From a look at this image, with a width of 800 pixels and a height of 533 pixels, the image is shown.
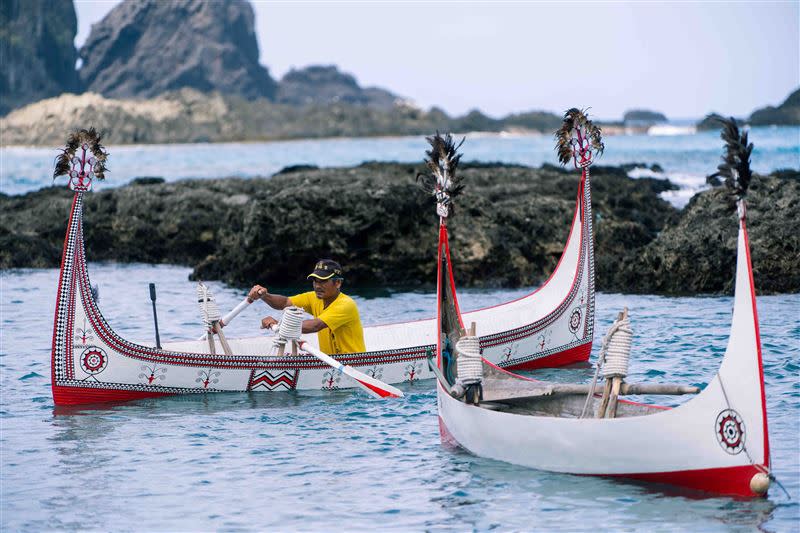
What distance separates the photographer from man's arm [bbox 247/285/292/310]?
1425 centimetres

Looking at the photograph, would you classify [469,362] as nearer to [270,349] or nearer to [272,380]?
[272,380]

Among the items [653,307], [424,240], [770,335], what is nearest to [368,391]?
[770,335]

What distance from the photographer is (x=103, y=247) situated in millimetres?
33375

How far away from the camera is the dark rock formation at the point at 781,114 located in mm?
144850

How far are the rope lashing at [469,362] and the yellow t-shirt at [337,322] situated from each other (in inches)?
139

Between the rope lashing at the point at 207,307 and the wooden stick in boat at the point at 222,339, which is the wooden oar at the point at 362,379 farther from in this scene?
the rope lashing at the point at 207,307

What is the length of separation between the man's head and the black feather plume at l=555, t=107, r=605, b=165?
12.8 ft

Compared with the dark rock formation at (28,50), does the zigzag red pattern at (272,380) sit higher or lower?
lower

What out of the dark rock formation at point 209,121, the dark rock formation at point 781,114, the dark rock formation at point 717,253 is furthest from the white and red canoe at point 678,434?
the dark rock formation at point 209,121

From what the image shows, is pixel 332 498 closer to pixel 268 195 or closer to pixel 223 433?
pixel 223 433

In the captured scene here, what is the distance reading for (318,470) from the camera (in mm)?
11555

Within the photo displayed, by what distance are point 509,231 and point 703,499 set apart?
17054 mm

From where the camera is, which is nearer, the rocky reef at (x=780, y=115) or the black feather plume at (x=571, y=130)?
the black feather plume at (x=571, y=130)

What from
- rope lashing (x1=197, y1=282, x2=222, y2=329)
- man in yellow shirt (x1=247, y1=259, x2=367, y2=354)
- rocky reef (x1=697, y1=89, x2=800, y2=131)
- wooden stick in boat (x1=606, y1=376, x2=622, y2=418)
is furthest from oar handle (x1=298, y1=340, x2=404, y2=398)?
rocky reef (x1=697, y1=89, x2=800, y2=131)
